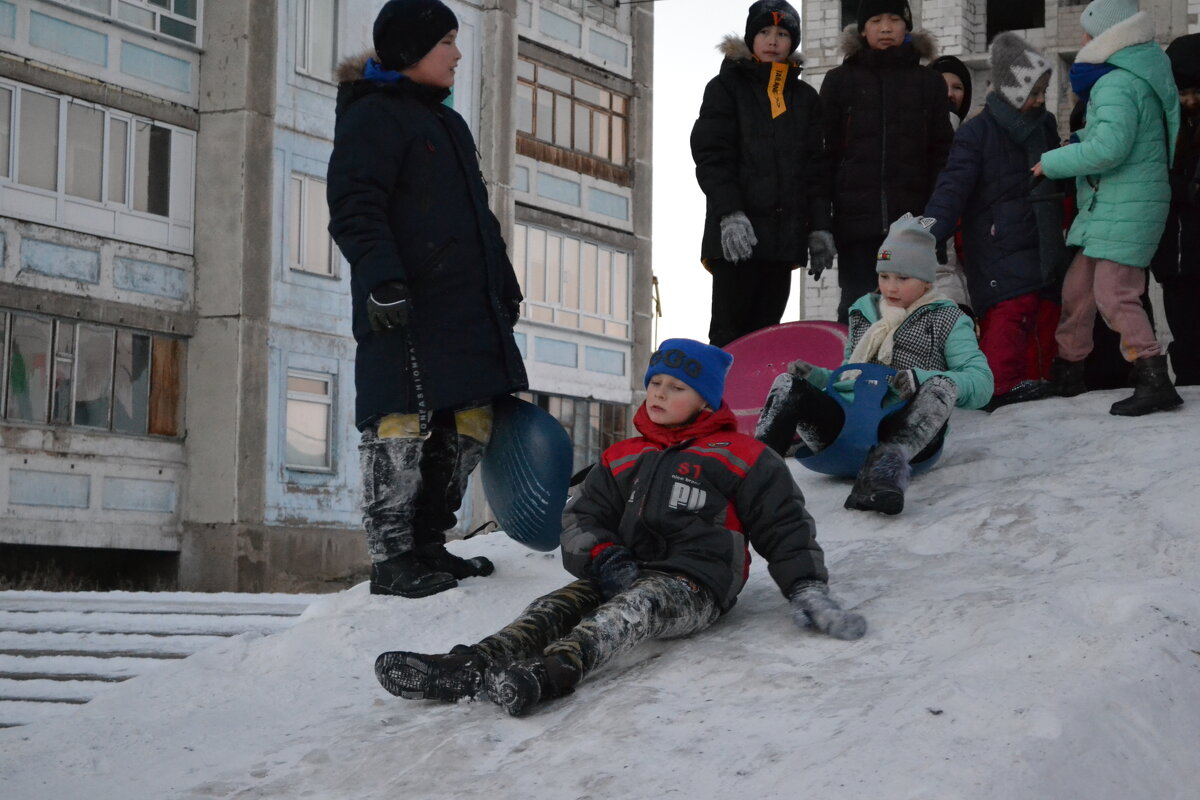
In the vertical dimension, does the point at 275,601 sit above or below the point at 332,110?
below

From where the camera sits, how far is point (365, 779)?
14.4 feet

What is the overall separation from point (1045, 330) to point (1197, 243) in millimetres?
814

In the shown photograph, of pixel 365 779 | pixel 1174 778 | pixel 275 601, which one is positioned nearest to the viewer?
pixel 1174 778

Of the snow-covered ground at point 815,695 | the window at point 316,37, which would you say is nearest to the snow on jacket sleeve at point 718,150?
the snow-covered ground at point 815,695

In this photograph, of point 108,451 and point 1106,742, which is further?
point 108,451

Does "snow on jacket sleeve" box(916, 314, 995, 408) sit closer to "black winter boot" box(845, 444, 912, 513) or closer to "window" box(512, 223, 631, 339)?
"black winter boot" box(845, 444, 912, 513)

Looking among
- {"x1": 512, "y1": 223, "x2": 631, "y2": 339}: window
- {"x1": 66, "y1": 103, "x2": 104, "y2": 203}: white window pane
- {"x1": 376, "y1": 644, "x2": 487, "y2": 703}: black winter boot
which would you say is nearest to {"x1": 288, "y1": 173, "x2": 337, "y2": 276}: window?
{"x1": 66, "y1": 103, "x2": 104, "y2": 203}: white window pane

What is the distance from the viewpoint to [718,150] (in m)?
7.88

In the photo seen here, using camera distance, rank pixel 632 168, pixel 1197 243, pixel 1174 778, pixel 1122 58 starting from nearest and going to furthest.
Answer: pixel 1174 778
pixel 1122 58
pixel 1197 243
pixel 632 168

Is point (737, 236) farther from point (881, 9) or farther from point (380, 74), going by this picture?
point (380, 74)

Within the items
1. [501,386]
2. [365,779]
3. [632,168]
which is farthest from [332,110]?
[365,779]

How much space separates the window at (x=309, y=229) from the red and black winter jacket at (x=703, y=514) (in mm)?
13070

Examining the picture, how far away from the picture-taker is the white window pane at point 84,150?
53.0 ft

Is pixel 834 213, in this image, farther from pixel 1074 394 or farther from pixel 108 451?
pixel 108 451
